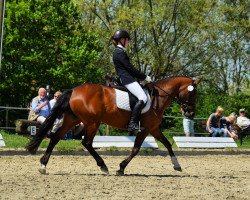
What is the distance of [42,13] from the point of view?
3847cm

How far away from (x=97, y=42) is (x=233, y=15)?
8.74m

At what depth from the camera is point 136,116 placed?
41.5ft

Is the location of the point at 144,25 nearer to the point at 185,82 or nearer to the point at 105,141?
the point at 105,141

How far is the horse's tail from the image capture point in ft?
41.0

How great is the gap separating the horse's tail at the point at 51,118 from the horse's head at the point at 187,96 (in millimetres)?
2419

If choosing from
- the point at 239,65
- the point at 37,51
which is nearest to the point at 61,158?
the point at 37,51

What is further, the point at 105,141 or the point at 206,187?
the point at 105,141

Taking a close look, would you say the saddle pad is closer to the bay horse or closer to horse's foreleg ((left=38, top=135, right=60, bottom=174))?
the bay horse

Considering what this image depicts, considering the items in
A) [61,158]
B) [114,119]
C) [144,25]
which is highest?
[144,25]

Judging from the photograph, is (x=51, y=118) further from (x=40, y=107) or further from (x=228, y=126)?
(x=228, y=126)

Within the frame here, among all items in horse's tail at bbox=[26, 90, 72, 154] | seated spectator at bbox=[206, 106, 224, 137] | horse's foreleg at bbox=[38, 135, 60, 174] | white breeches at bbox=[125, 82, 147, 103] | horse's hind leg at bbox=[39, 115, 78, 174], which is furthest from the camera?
seated spectator at bbox=[206, 106, 224, 137]

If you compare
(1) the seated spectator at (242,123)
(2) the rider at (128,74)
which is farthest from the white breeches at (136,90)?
(1) the seated spectator at (242,123)

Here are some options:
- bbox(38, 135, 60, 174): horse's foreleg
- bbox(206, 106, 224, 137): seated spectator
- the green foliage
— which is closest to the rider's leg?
bbox(38, 135, 60, 174): horse's foreleg

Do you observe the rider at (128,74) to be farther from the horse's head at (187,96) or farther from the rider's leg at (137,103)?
the horse's head at (187,96)
